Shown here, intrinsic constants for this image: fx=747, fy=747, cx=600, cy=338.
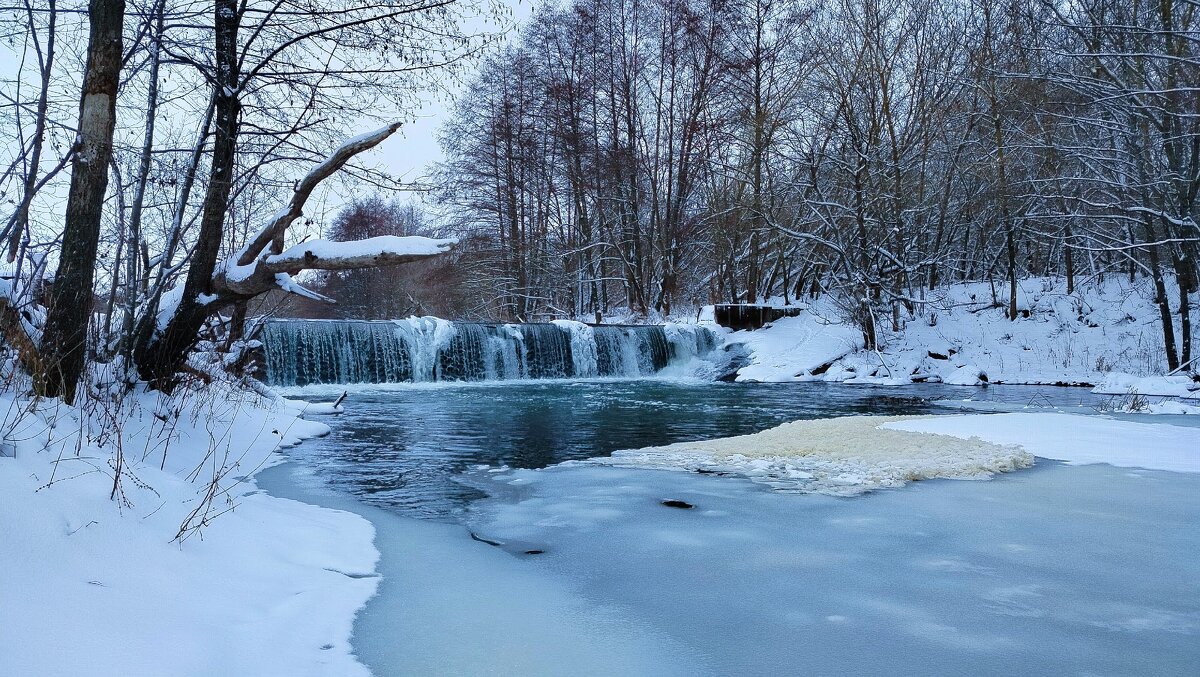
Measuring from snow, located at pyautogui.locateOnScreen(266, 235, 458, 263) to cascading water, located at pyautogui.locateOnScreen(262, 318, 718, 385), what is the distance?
9.74 metres

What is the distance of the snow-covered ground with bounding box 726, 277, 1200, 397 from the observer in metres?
15.9

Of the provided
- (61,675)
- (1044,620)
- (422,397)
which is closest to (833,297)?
(422,397)

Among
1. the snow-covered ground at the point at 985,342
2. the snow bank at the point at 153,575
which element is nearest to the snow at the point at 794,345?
the snow-covered ground at the point at 985,342


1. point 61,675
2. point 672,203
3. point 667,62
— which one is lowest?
point 61,675

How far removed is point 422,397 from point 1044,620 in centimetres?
1151

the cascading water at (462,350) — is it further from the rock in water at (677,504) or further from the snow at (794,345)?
the rock in water at (677,504)

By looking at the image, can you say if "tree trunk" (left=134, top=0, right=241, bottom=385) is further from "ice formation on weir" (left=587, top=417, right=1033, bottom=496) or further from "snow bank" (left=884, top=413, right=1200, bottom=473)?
"snow bank" (left=884, top=413, right=1200, bottom=473)

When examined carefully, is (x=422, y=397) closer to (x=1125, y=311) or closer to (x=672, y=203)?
(x=672, y=203)

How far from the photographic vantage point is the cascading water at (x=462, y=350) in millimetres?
14852

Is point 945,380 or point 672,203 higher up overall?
point 672,203

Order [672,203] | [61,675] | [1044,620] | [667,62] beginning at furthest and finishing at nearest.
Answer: [672,203]
[667,62]
[1044,620]
[61,675]

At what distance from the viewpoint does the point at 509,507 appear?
4.71 meters

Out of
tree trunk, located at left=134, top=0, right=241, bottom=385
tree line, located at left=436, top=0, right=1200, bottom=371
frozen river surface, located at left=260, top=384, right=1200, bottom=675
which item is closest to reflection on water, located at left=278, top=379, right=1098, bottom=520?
frozen river surface, located at left=260, top=384, right=1200, bottom=675

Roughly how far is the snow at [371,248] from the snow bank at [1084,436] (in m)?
4.92
